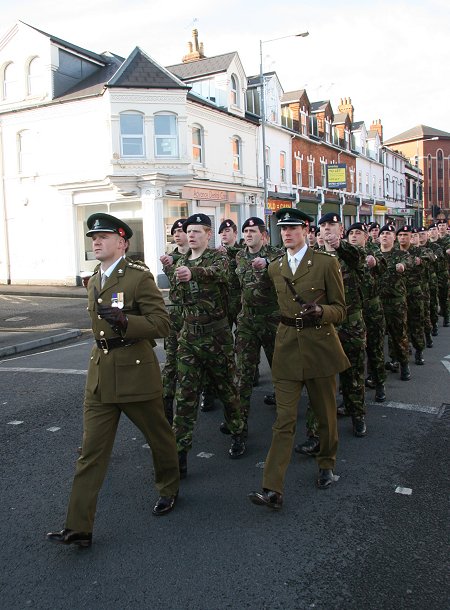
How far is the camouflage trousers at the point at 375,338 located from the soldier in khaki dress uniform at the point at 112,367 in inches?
141

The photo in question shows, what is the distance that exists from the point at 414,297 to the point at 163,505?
6.06m

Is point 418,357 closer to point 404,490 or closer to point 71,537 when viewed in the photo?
point 404,490

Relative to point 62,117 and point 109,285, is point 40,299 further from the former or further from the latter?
point 109,285

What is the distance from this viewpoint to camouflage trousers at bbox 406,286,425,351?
8633mm

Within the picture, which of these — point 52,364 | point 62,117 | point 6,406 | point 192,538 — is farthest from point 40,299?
point 192,538

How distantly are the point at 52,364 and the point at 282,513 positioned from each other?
633 cm

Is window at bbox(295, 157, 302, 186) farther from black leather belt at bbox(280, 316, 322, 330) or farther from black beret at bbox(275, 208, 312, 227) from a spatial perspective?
black leather belt at bbox(280, 316, 322, 330)

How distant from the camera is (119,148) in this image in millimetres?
23125

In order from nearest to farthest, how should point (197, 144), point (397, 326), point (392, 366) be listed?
1. point (397, 326)
2. point (392, 366)
3. point (197, 144)

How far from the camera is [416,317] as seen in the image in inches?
344

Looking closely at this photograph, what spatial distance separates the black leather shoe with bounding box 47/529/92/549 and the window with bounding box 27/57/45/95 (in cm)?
2477

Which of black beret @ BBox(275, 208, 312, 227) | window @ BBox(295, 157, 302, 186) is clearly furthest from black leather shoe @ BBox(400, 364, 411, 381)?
window @ BBox(295, 157, 302, 186)

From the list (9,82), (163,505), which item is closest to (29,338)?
(163,505)

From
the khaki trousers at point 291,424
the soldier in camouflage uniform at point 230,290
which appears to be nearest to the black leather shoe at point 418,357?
the soldier in camouflage uniform at point 230,290
